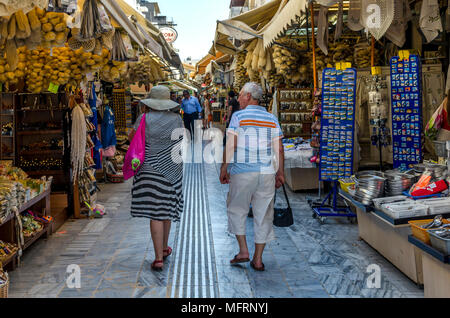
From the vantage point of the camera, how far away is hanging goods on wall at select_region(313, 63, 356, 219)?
6.27 meters

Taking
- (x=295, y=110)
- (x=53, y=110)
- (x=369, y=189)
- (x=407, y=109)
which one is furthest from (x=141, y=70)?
(x=369, y=189)

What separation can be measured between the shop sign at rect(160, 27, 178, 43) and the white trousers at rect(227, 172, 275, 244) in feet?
68.3

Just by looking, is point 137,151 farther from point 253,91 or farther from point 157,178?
point 253,91

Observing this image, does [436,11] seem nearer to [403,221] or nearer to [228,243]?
[403,221]

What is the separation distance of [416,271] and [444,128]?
8.45 feet

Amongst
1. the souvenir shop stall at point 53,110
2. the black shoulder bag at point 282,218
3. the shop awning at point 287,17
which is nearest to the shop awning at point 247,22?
the shop awning at point 287,17

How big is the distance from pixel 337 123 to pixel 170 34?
1982 centimetres

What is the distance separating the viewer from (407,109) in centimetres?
622

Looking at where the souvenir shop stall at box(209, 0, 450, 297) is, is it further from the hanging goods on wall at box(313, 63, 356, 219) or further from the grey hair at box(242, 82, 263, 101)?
the grey hair at box(242, 82, 263, 101)

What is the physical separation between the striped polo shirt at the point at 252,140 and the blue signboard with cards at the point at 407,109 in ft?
8.33

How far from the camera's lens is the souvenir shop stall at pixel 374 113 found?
13.4ft

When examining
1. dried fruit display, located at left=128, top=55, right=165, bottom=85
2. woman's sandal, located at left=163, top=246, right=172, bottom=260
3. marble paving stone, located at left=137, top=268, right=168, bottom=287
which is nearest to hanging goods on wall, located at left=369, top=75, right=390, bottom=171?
woman's sandal, located at left=163, top=246, right=172, bottom=260

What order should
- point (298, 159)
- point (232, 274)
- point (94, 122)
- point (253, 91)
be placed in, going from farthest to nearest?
point (298, 159)
point (94, 122)
point (253, 91)
point (232, 274)

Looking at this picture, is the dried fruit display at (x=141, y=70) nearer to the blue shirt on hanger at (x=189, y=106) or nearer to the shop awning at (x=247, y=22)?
the shop awning at (x=247, y=22)
